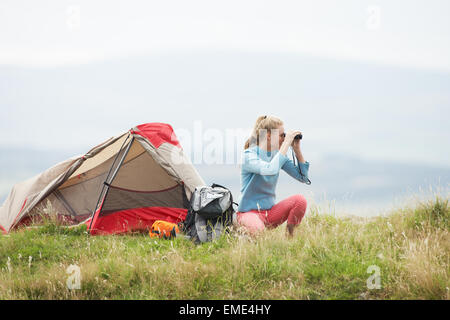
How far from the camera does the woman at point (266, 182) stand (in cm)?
507

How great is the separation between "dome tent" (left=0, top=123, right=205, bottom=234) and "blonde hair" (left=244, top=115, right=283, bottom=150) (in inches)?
71.0

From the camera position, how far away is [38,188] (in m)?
7.38

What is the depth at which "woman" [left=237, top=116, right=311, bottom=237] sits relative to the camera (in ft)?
16.6

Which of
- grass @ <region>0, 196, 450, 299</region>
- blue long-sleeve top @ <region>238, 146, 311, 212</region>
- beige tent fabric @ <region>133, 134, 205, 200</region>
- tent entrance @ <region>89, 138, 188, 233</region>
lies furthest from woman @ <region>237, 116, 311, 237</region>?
tent entrance @ <region>89, 138, 188, 233</region>

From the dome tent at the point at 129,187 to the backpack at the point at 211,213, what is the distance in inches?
46.2

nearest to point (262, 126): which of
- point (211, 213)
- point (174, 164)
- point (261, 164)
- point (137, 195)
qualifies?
point (261, 164)

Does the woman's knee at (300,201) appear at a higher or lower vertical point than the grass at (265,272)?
higher

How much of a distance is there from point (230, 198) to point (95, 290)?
217cm

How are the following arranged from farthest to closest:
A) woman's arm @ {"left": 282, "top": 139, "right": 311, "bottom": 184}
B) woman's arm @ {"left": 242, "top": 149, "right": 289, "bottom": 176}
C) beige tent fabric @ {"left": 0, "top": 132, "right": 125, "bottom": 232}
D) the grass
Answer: beige tent fabric @ {"left": 0, "top": 132, "right": 125, "bottom": 232} → woman's arm @ {"left": 282, "top": 139, "right": 311, "bottom": 184} → woman's arm @ {"left": 242, "top": 149, "right": 289, "bottom": 176} → the grass

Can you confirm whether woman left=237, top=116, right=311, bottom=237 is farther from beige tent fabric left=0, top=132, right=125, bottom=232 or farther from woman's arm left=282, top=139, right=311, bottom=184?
beige tent fabric left=0, top=132, right=125, bottom=232

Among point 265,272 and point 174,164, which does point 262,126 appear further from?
point 174,164

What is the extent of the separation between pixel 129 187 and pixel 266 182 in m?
2.70

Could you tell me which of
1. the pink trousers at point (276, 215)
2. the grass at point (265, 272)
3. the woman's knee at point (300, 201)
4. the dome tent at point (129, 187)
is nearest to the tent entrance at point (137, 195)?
the dome tent at point (129, 187)

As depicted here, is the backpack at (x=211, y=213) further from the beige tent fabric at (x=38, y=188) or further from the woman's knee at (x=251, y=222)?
the beige tent fabric at (x=38, y=188)
